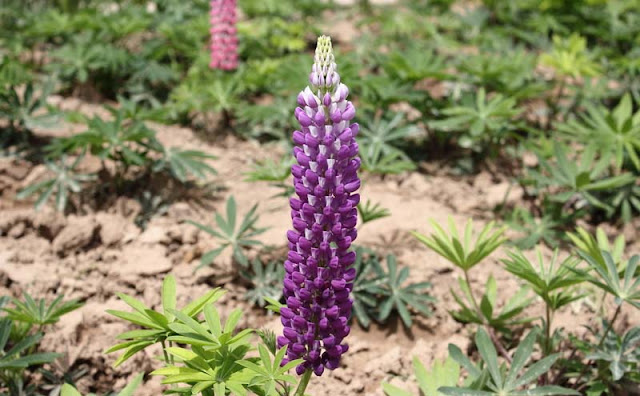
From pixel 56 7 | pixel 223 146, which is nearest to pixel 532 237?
pixel 223 146

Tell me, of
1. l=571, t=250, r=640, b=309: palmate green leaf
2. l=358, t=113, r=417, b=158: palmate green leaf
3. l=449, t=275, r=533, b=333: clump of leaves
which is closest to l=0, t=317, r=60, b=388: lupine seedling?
l=449, t=275, r=533, b=333: clump of leaves

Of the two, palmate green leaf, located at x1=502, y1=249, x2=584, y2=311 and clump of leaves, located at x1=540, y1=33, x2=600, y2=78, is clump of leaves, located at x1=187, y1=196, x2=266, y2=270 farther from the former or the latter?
clump of leaves, located at x1=540, y1=33, x2=600, y2=78

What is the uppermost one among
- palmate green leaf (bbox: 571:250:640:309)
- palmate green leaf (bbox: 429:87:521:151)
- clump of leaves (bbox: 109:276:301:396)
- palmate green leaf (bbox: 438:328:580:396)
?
palmate green leaf (bbox: 429:87:521:151)

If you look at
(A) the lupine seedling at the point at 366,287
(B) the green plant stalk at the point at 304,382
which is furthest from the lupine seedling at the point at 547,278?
(B) the green plant stalk at the point at 304,382

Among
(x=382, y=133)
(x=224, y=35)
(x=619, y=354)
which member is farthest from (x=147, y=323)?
(x=224, y=35)

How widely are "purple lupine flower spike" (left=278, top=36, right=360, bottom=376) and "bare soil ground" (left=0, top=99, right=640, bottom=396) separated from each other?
0.72 m

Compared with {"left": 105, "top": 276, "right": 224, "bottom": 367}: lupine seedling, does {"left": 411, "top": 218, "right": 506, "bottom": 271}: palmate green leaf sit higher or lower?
higher

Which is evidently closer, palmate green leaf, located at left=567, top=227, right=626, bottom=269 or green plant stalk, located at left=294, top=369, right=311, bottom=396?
green plant stalk, located at left=294, top=369, right=311, bottom=396

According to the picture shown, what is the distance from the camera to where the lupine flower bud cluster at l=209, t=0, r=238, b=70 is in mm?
4797

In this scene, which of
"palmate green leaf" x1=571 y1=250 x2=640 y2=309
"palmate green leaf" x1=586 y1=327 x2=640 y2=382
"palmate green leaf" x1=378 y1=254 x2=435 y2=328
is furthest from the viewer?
"palmate green leaf" x1=378 y1=254 x2=435 y2=328

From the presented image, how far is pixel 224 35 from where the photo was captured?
4.83m

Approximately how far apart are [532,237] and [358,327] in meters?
1.21

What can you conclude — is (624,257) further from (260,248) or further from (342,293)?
(342,293)

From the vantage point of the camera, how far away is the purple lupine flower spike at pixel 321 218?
6.13 feet
